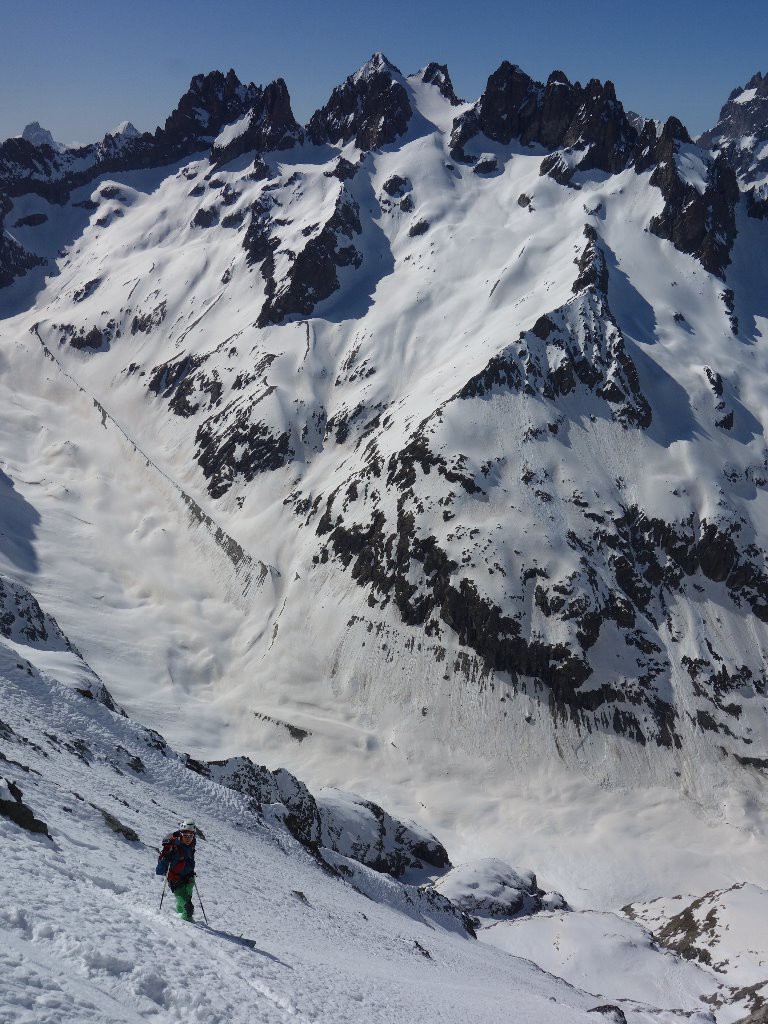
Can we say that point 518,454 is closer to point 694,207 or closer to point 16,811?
point 694,207

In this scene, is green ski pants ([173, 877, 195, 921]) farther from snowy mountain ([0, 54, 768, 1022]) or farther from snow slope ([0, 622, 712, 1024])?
snowy mountain ([0, 54, 768, 1022])

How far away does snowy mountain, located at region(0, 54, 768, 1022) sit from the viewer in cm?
10006

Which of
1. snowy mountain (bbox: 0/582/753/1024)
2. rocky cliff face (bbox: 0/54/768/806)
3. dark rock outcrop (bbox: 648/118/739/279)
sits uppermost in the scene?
dark rock outcrop (bbox: 648/118/739/279)

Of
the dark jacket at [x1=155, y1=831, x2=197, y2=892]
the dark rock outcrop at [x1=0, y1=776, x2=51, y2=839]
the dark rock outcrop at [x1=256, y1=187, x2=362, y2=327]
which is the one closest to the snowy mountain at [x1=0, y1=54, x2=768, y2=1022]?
the dark rock outcrop at [x1=256, y1=187, x2=362, y2=327]

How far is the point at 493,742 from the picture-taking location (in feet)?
353

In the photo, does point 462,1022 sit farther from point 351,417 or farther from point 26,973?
point 351,417

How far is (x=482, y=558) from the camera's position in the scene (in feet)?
380

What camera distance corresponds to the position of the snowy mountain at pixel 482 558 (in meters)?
100

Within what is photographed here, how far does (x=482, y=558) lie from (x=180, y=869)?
9980 cm

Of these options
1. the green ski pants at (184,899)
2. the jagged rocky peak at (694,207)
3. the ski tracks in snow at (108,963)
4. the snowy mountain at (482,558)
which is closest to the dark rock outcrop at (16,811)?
the ski tracks in snow at (108,963)

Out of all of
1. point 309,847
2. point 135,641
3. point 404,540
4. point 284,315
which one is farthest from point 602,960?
point 284,315

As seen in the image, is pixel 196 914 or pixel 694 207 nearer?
pixel 196 914

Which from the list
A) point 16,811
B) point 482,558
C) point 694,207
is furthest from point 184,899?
point 694,207

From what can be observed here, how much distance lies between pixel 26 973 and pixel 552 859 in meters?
94.1
